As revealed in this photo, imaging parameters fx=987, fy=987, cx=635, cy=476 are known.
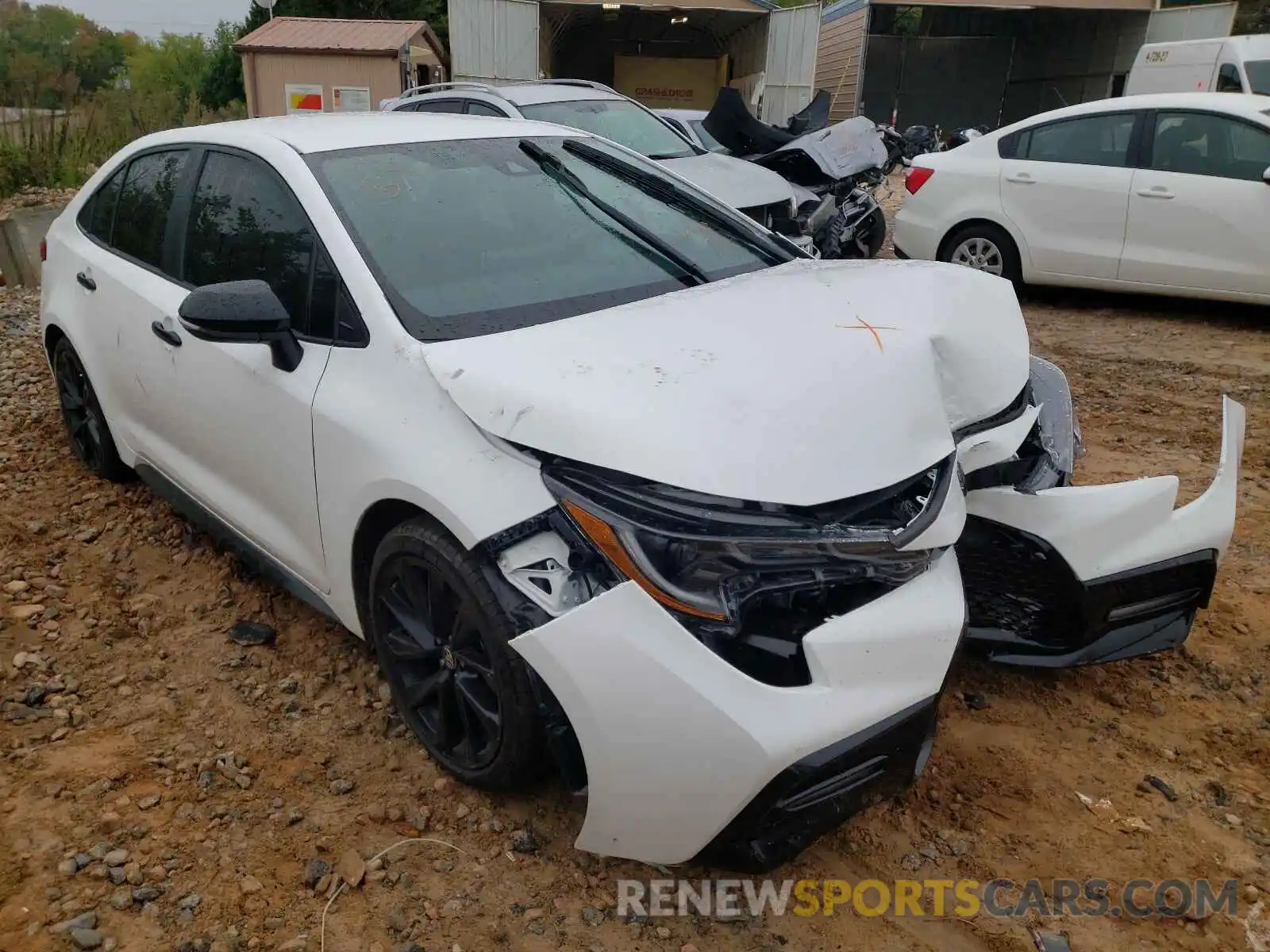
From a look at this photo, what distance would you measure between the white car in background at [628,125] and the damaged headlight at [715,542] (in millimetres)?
5512

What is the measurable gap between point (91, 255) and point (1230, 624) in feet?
14.2

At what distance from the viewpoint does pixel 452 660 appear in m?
2.42

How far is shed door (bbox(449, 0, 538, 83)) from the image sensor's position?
1867 cm

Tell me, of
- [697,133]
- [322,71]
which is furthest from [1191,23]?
[322,71]

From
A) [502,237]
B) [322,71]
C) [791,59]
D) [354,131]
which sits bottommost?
[502,237]

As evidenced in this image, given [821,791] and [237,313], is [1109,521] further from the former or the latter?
[237,313]

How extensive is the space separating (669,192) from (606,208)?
378mm

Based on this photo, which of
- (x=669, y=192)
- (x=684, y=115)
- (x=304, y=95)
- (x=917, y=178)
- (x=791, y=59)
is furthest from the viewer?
(x=791, y=59)

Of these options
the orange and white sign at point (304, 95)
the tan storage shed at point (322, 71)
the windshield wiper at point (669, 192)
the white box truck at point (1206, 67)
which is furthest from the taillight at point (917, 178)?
the orange and white sign at point (304, 95)

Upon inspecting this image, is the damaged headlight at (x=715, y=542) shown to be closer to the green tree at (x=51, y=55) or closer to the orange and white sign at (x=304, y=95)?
the green tree at (x=51, y=55)

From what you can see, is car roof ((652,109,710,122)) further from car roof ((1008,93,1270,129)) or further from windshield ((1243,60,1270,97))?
windshield ((1243,60,1270,97))

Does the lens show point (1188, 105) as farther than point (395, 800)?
Yes

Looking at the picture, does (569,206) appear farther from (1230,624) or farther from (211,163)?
(1230,624)

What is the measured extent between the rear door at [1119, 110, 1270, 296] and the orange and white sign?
11732 mm
